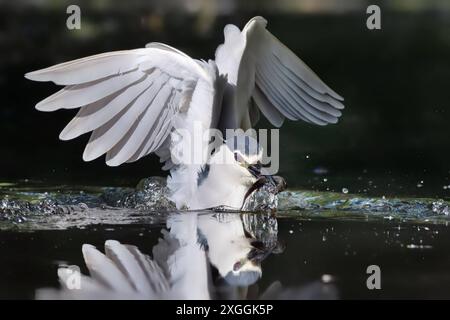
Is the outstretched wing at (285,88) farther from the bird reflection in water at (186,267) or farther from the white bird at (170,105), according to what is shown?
the bird reflection in water at (186,267)

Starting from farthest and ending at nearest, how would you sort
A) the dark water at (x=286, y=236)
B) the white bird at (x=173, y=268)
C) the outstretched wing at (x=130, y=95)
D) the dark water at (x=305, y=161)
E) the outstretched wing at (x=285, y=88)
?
the outstretched wing at (x=285, y=88), the outstretched wing at (x=130, y=95), the dark water at (x=305, y=161), the dark water at (x=286, y=236), the white bird at (x=173, y=268)

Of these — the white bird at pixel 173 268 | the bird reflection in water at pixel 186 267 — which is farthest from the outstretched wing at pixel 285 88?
the white bird at pixel 173 268

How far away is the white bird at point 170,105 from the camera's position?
6059mm

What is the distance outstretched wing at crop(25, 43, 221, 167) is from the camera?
603cm

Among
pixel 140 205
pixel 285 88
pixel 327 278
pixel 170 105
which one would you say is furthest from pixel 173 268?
pixel 285 88

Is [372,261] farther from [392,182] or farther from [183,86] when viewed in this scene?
[392,182]

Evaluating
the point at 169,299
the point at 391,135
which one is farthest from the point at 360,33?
the point at 169,299

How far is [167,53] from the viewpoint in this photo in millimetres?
6031

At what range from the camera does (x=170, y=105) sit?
6238 millimetres

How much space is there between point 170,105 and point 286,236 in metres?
1.06

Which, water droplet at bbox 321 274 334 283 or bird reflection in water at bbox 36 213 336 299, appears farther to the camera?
water droplet at bbox 321 274 334 283

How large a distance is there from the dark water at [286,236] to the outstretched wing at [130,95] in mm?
379

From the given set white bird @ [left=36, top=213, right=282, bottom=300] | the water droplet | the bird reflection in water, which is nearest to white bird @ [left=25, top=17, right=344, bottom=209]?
the bird reflection in water

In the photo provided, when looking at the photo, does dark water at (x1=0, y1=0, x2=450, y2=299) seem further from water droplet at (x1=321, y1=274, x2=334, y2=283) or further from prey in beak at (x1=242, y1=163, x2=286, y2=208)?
prey in beak at (x1=242, y1=163, x2=286, y2=208)
